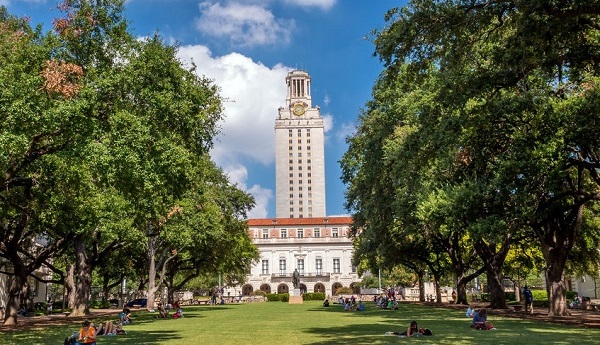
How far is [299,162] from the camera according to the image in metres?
173

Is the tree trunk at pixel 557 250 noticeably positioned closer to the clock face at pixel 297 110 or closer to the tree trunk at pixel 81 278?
the tree trunk at pixel 81 278

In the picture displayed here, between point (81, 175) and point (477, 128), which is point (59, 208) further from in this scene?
point (477, 128)

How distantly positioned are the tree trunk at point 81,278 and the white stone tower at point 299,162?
128166 mm

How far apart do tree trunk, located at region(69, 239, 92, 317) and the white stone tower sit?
5046 inches

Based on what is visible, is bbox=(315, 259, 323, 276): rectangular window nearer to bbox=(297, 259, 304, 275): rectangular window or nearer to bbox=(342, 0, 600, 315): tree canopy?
bbox=(297, 259, 304, 275): rectangular window

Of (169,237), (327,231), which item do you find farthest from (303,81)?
(169,237)

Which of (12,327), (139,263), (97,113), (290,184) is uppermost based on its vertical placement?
(290,184)

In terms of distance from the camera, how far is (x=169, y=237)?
4022cm

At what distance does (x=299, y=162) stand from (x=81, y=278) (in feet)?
437

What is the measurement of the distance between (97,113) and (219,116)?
32.6ft

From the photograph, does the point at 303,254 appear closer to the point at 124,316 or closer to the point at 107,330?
the point at 124,316

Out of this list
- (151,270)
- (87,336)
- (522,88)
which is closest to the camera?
(87,336)

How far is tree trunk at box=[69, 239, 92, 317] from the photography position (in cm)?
4072

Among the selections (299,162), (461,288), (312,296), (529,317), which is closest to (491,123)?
(529,317)
